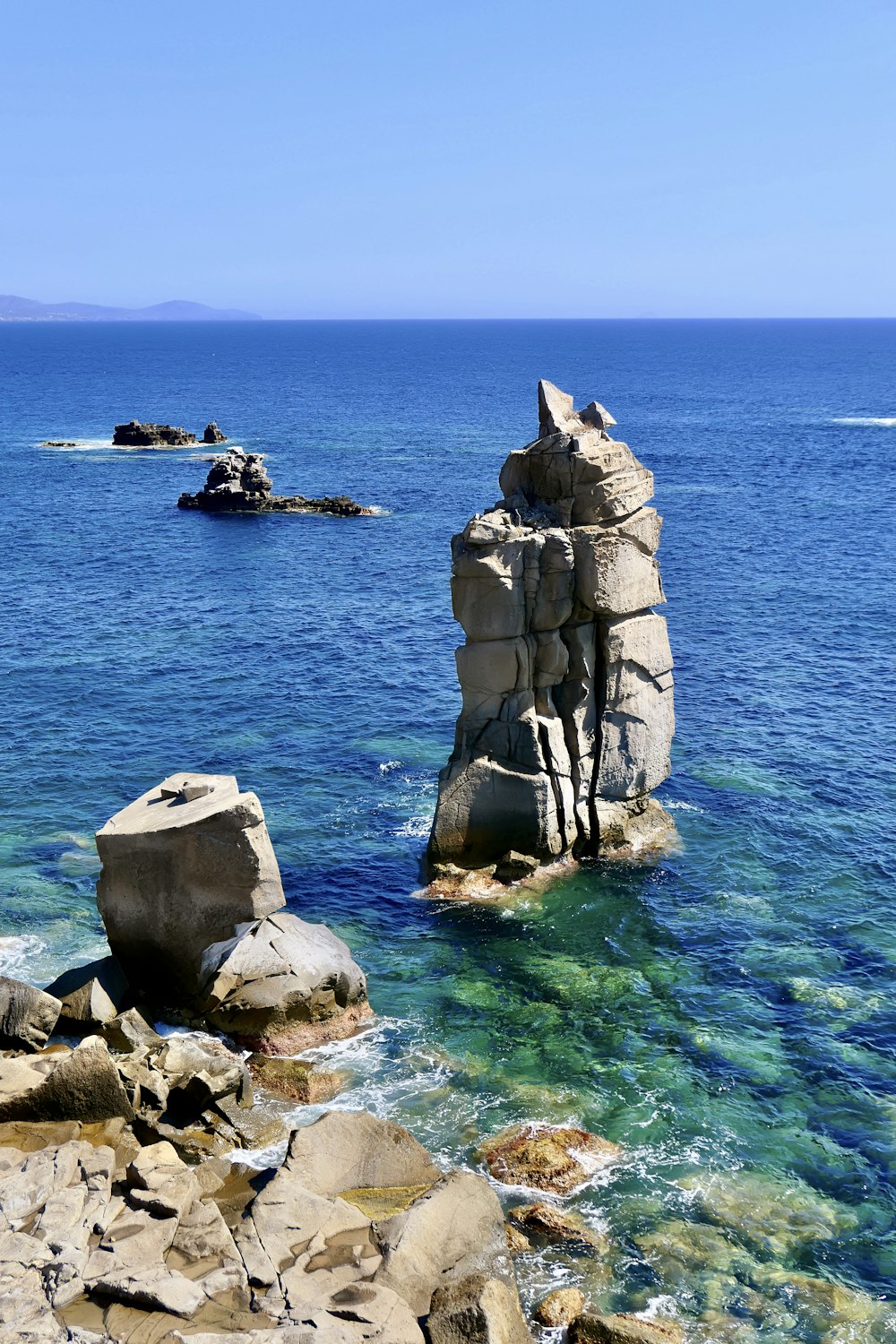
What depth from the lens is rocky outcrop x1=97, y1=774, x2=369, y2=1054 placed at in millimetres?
28797

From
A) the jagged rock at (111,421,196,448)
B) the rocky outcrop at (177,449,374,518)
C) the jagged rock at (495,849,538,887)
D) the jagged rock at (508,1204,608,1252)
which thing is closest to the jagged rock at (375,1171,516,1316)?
the jagged rock at (508,1204,608,1252)

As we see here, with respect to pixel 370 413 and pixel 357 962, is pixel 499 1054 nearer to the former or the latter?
pixel 357 962

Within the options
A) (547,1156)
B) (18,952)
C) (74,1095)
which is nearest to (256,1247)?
(74,1095)

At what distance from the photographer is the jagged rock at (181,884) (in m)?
29.6

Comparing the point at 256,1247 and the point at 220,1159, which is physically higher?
the point at 256,1247

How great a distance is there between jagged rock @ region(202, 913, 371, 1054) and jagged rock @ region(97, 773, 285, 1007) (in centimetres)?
64

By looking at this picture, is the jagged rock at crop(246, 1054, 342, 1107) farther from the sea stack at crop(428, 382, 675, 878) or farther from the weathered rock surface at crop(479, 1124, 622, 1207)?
the sea stack at crop(428, 382, 675, 878)

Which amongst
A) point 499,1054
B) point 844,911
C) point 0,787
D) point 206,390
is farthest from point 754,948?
point 206,390

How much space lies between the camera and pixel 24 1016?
27219 millimetres

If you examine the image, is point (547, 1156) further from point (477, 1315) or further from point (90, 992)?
point (90, 992)

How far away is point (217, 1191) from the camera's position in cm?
2288

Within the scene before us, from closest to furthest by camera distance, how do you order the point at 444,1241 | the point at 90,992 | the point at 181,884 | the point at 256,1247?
the point at 256,1247 < the point at 444,1241 < the point at 90,992 < the point at 181,884

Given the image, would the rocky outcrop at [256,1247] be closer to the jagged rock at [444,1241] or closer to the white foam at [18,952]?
the jagged rock at [444,1241]

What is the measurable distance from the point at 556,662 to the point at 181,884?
41.6 ft
